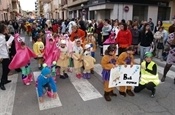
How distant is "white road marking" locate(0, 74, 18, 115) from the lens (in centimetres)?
443

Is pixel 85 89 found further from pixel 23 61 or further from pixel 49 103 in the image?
pixel 23 61

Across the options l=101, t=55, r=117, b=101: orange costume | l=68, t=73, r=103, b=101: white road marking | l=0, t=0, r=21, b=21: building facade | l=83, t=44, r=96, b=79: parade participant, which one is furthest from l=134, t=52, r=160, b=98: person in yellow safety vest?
l=0, t=0, r=21, b=21: building facade

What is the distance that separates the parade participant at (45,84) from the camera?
454cm

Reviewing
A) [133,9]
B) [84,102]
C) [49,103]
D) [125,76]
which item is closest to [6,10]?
[133,9]

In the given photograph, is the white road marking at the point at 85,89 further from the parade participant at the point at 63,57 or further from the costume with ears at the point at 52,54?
the costume with ears at the point at 52,54

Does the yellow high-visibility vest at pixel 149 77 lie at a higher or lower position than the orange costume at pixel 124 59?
lower

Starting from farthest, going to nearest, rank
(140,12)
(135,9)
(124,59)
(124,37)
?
→ (140,12)
(135,9)
(124,37)
(124,59)

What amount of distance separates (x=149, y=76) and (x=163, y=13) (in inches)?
808

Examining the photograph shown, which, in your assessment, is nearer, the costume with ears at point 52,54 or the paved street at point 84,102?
the paved street at point 84,102

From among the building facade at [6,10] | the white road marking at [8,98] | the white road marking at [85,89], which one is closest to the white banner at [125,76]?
the white road marking at [85,89]

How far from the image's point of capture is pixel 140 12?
851 inches

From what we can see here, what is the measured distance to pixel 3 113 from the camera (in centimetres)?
430

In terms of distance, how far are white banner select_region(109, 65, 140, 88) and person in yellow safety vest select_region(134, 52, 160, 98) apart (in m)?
0.20

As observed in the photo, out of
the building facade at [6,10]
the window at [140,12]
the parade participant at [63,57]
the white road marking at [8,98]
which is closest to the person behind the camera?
the white road marking at [8,98]
